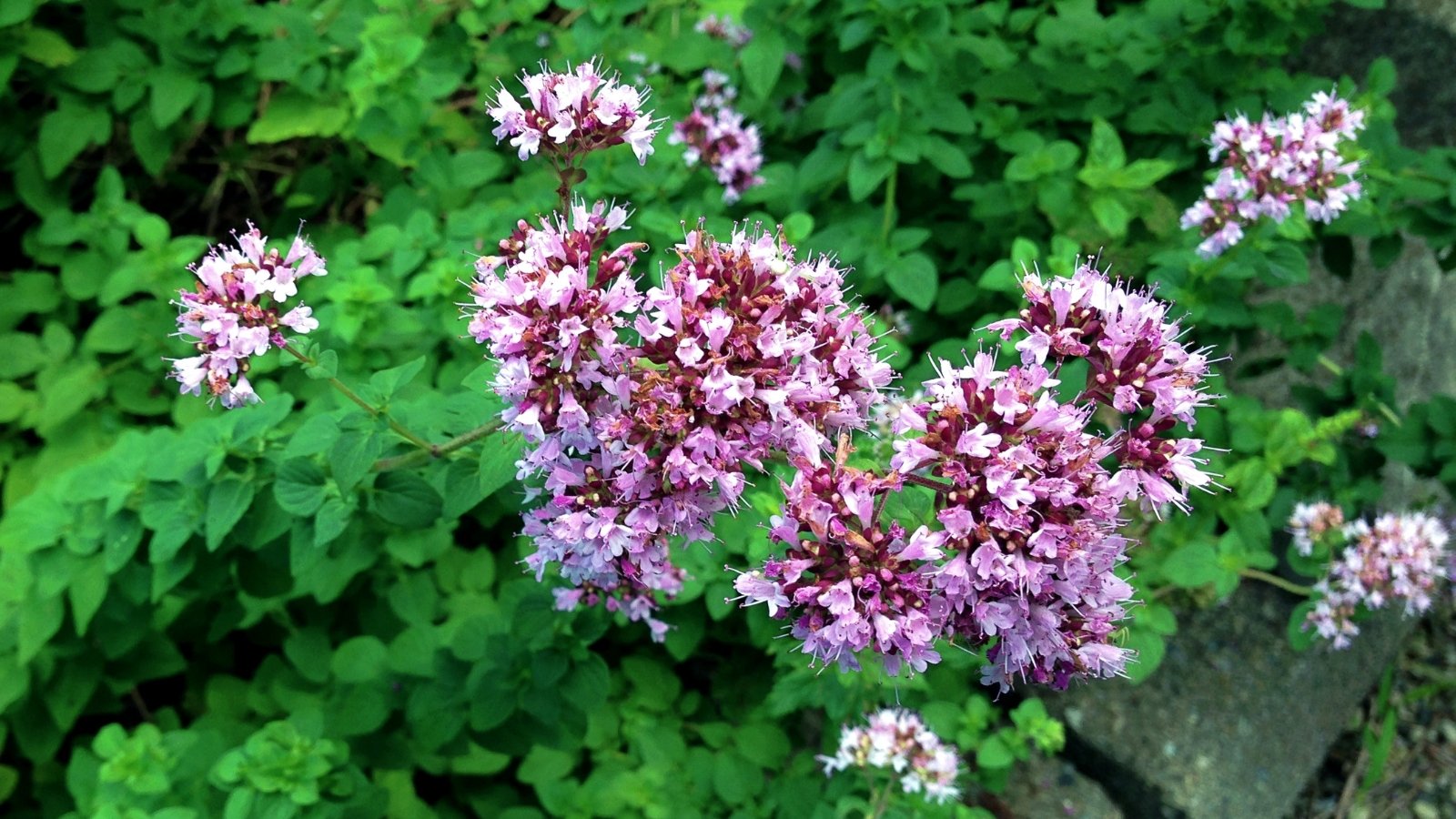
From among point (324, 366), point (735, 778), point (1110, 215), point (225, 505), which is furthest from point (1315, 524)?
point (225, 505)

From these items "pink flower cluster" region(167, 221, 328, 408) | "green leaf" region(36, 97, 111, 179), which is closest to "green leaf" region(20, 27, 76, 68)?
"green leaf" region(36, 97, 111, 179)

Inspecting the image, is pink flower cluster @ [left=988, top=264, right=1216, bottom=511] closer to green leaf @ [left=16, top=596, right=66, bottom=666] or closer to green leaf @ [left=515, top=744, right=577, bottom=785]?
green leaf @ [left=515, top=744, right=577, bottom=785]

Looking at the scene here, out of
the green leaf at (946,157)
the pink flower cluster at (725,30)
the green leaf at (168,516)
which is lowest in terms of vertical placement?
the green leaf at (168,516)

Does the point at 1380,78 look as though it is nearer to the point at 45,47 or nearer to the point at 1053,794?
the point at 1053,794

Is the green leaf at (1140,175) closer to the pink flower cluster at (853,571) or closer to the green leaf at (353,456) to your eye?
the pink flower cluster at (853,571)

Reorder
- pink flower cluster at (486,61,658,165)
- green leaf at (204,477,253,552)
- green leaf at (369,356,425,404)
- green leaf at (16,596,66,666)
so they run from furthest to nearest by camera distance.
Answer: green leaf at (16,596,66,666) → green leaf at (204,477,253,552) → green leaf at (369,356,425,404) → pink flower cluster at (486,61,658,165)

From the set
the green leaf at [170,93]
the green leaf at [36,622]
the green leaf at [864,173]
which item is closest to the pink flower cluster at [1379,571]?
the green leaf at [864,173]

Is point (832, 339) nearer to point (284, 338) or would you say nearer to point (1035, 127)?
point (284, 338)
